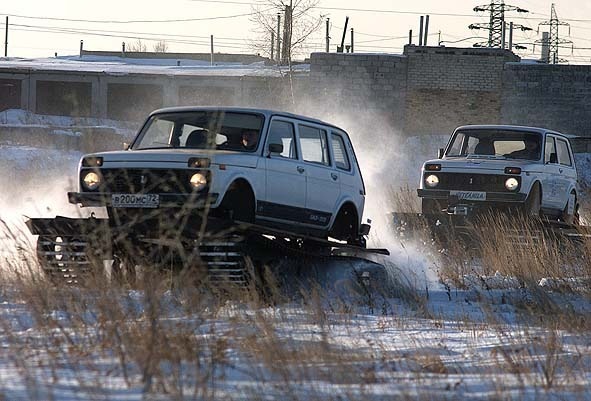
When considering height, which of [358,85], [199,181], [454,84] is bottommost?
[199,181]

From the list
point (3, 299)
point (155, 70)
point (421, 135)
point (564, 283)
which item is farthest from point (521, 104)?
point (3, 299)

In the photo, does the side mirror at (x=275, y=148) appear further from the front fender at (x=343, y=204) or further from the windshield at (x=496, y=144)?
the windshield at (x=496, y=144)

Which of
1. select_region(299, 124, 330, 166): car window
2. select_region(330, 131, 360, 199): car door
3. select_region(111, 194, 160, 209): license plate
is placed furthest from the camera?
select_region(330, 131, 360, 199): car door

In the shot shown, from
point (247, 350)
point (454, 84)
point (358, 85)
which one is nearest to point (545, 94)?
point (454, 84)

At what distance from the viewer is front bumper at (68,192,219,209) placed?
9453 millimetres

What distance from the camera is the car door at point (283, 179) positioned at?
1068cm

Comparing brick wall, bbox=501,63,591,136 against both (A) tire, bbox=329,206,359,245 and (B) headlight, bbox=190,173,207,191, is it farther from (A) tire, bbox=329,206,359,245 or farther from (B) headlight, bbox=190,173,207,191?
(B) headlight, bbox=190,173,207,191

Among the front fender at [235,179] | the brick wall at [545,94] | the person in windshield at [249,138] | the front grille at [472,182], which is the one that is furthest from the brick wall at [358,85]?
the front fender at [235,179]

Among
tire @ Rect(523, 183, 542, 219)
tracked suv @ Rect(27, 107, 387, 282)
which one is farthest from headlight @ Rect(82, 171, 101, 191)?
tire @ Rect(523, 183, 542, 219)

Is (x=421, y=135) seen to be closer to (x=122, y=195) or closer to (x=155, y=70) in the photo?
(x=155, y=70)

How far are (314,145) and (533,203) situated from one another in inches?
192

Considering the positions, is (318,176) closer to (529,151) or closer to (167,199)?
(167,199)

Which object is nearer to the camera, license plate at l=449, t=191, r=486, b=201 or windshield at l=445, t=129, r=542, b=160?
license plate at l=449, t=191, r=486, b=201

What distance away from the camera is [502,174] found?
607 inches
